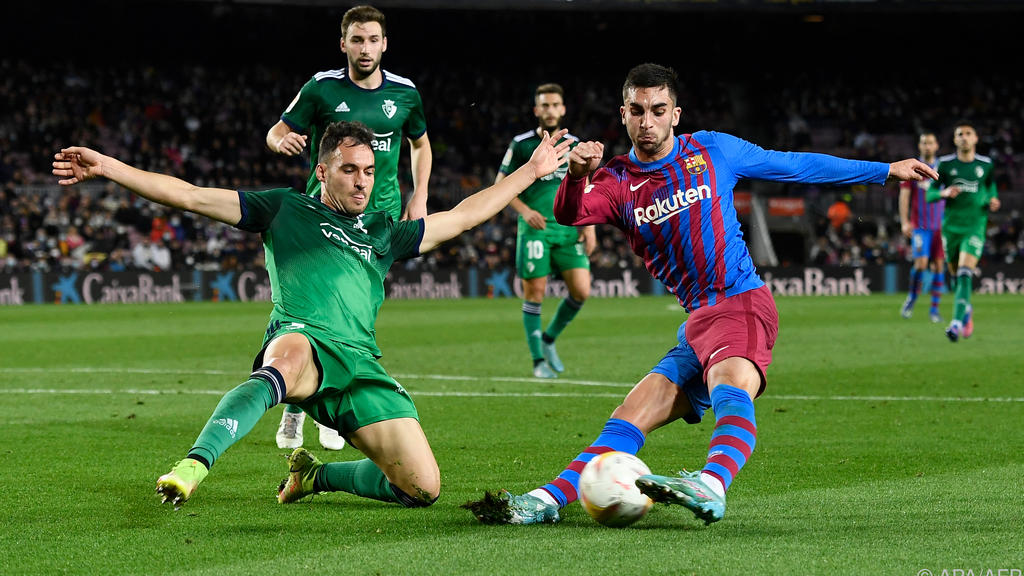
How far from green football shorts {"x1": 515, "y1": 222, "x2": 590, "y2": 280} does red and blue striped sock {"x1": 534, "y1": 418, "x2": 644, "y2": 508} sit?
603 centimetres

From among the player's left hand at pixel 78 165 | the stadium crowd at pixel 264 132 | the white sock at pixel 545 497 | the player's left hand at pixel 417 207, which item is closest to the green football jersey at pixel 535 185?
the player's left hand at pixel 417 207

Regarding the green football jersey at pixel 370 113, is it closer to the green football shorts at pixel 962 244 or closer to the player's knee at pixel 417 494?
the player's knee at pixel 417 494

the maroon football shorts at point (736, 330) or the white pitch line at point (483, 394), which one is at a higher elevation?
the maroon football shorts at point (736, 330)

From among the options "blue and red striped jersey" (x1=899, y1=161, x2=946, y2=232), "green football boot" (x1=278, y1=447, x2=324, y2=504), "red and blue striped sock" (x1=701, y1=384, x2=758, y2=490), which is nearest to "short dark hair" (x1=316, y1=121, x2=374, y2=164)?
"green football boot" (x1=278, y1=447, x2=324, y2=504)

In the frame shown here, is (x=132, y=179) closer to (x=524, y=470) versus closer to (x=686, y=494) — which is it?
(x=686, y=494)

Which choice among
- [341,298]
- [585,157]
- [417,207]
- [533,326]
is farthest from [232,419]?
[533,326]

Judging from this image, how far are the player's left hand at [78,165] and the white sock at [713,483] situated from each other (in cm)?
252

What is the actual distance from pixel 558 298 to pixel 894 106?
52.1 feet

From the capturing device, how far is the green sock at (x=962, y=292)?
567 inches

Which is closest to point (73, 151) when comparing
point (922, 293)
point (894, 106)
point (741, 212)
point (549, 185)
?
point (549, 185)

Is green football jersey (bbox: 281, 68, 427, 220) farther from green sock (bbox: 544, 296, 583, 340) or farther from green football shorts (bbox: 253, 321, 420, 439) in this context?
green sock (bbox: 544, 296, 583, 340)

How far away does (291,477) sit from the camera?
205 inches

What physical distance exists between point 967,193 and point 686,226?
37.9 feet

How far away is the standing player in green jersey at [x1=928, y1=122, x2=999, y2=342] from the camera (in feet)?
47.7
